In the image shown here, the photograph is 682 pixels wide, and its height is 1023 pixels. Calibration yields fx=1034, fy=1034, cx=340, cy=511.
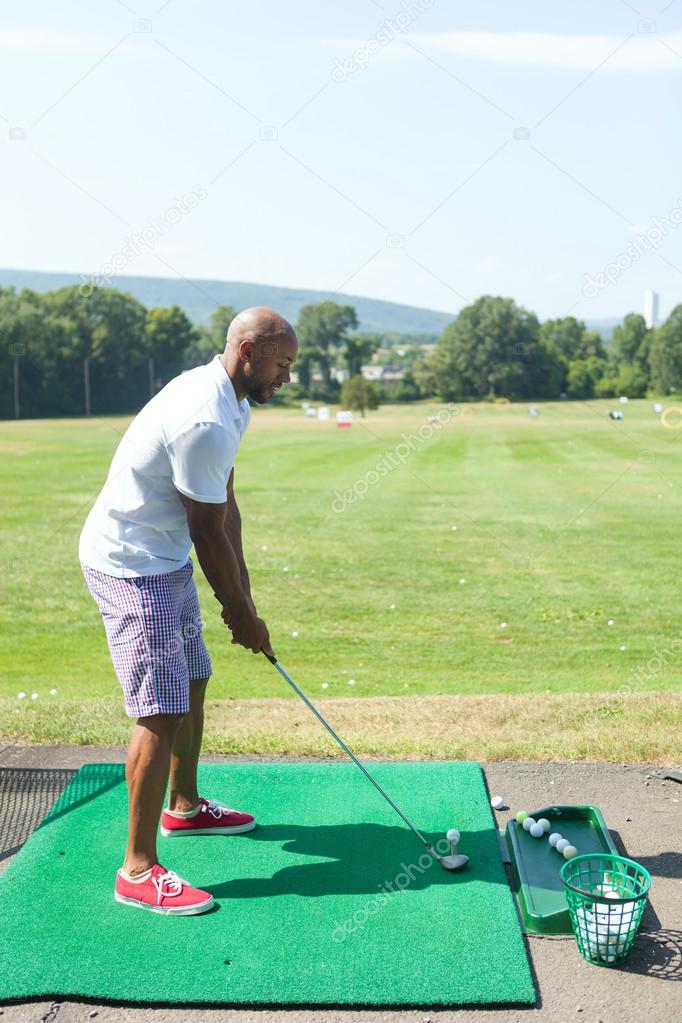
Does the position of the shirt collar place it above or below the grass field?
above

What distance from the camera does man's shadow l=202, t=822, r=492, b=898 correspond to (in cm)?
330

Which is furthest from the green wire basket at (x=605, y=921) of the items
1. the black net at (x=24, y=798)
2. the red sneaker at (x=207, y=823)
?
the black net at (x=24, y=798)

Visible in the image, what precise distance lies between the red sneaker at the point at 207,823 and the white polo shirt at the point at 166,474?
3.26 ft

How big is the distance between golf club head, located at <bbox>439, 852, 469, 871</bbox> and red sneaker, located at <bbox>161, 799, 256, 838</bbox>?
0.74 m

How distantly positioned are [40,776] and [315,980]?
73.3 inches

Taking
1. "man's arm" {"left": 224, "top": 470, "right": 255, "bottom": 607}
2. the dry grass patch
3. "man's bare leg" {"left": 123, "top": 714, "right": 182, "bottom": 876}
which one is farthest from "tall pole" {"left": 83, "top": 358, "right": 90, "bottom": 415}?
"man's bare leg" {"left": 123, "top": 714, "right": 182, "bottom": 876}

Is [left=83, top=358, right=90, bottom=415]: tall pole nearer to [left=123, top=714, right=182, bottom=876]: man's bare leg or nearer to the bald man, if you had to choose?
the bald man

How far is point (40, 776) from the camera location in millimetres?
4199

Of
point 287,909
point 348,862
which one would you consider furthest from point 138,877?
point 348,862

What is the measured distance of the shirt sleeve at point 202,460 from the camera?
2941 millimetres

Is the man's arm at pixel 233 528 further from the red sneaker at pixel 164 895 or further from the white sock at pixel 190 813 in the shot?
the red sneaker at pixel 164 895

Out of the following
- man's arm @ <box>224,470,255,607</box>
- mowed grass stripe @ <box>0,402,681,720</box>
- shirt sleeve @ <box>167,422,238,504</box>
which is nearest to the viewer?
shirt sleeve @ <box>167,422,238,504</box>

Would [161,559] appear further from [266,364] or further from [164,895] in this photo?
[164,895]

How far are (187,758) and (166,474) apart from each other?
1.15 m
